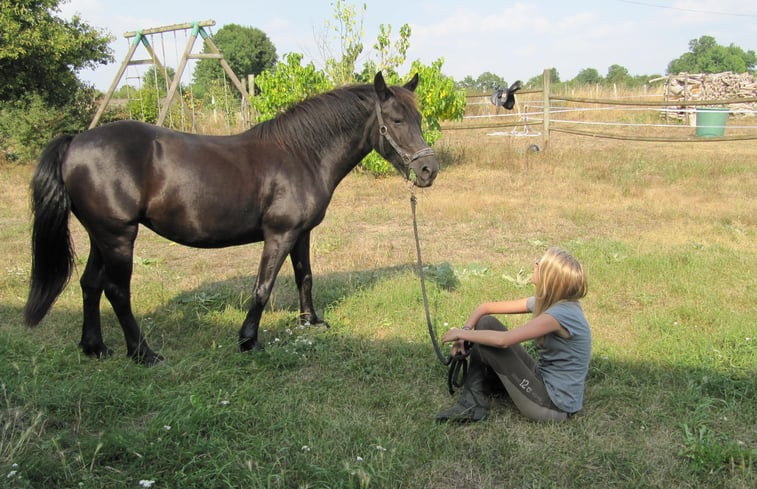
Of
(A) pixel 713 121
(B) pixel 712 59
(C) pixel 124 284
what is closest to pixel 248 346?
(C) pixel 124 284

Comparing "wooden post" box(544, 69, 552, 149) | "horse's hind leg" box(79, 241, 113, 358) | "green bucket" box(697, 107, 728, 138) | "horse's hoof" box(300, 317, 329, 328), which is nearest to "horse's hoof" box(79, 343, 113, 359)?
"horse's hind leg" box(79, 241, 113, 358)

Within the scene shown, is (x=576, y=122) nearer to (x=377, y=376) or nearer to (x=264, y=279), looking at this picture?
(x=264, y=279)

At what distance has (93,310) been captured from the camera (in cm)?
412

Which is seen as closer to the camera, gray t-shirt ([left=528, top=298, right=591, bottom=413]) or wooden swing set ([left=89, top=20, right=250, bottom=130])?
gray t-shirt ([left=528, top=298, right=591, bottom=413])

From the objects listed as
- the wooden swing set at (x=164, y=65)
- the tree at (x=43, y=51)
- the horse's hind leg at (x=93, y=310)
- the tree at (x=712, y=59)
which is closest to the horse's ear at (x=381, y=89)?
the horse's hind leg at (x=93, y=310)

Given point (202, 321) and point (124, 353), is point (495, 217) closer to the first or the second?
point (202, 321)

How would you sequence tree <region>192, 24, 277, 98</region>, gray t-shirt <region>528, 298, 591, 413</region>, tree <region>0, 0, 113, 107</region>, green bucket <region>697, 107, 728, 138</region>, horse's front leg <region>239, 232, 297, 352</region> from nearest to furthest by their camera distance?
gray t-shirt <region>528, 298, 591, 413</region> < horse's front leg <region>239, 232, 297, 352</region> < tree <region>0, 0, 113, 107</region> < green bucket <region>697, 107, 728, 138</region> < tree <region>192, 24, 277, 98</region>

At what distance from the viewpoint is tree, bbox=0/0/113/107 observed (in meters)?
12.7

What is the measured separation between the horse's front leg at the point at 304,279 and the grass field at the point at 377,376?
0.17 metres

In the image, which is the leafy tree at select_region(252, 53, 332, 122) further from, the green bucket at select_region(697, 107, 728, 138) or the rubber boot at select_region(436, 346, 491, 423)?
the green bucket at select_region(697, 107, 728, 138)

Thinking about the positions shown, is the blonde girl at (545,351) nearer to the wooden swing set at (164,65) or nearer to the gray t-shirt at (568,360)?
the gray t-shirt at (568,360)

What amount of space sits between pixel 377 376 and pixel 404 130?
6.25ft

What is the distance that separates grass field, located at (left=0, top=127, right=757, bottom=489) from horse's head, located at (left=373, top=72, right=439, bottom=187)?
135 cm

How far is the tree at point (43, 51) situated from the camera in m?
12.7
